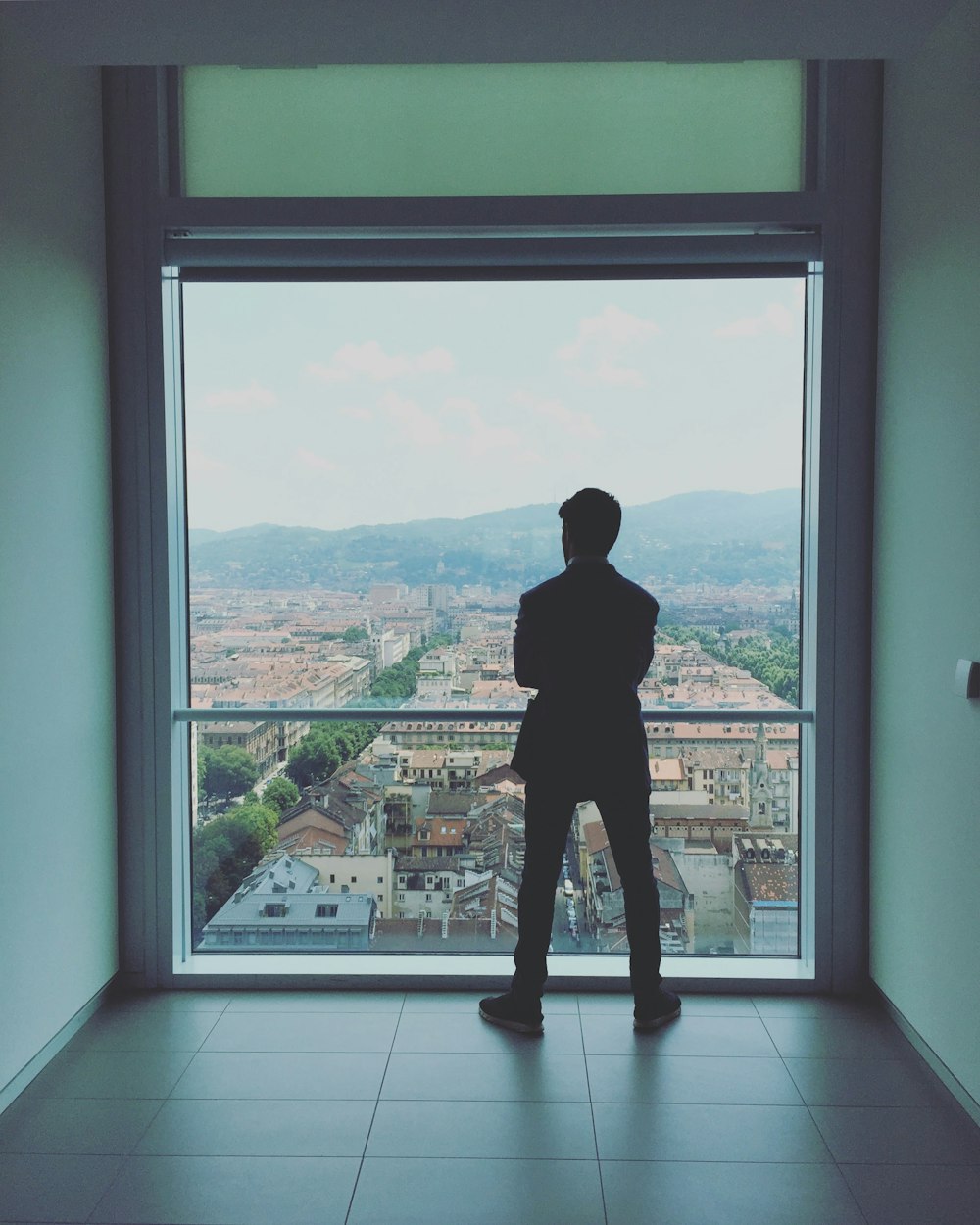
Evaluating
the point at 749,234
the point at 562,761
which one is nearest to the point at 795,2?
the point at 749,234

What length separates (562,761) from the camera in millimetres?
3109

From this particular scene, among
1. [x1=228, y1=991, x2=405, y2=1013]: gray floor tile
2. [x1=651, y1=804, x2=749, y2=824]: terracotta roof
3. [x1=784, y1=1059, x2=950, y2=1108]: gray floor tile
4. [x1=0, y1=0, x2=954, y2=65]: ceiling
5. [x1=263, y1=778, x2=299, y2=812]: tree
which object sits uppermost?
[x1=0, y1=0, x2=954, y2=65]: ceiling

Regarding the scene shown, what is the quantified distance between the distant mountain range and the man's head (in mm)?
413

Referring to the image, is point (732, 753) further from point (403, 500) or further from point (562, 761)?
point (403, 500)

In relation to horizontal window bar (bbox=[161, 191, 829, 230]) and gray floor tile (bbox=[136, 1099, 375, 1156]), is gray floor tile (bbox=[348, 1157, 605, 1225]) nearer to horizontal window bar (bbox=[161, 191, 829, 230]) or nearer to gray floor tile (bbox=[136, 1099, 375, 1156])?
gray floor tile (bbox=[136, 1099, 375, 1156])

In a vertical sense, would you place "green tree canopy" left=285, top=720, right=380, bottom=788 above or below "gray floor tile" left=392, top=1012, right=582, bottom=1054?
above

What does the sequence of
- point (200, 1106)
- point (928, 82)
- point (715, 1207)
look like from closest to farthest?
point (715, 1207)
point (200, 1106)
point (928, 82)

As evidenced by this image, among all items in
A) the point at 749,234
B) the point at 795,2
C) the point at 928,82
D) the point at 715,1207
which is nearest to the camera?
the point at 715,1207

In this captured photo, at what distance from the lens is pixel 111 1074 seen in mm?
2908

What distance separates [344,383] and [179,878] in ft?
6.37

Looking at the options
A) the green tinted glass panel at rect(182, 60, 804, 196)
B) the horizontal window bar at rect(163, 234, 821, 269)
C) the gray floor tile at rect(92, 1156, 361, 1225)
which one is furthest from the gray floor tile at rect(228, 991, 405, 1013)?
the green tinted glass panel at rect(182, 60, 804, 196)

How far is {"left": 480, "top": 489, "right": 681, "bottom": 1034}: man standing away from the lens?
3.09m

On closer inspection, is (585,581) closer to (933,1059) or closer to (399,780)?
(399,780)

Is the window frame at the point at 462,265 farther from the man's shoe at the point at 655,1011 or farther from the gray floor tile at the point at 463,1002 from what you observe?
the man's shoe at the point at 655,1011
